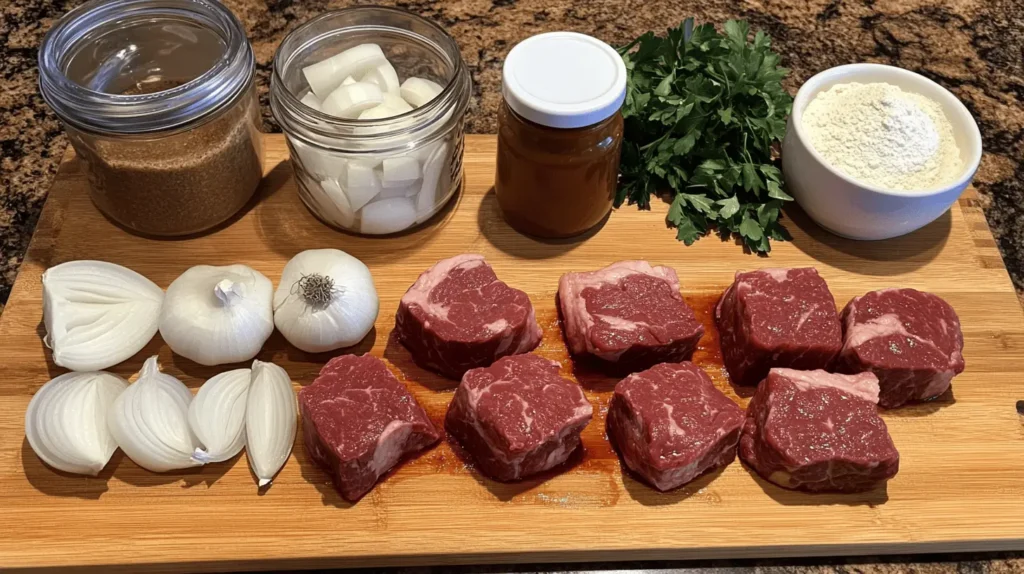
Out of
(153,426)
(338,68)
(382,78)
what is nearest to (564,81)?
(382,78)

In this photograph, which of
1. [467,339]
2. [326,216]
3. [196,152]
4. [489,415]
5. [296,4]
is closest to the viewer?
[489,415]

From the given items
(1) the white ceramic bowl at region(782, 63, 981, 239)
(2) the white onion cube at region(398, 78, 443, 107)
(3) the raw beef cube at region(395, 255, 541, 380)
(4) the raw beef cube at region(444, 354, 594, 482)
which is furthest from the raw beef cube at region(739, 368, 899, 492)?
(2) the white onion cube at region(398, 78, 443, 107)

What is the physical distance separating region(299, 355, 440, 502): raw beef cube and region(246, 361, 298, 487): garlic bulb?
6 cm

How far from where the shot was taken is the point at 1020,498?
234 centimetres

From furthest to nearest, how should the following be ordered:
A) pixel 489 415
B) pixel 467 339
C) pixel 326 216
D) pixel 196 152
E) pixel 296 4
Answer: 1. pixel 296 4
2. pixel 326 216
3. pixel 196 152
4. pixel 467 339
5. pixel 489 415

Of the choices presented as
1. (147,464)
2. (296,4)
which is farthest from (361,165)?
(296,4)

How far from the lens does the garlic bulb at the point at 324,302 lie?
242cm

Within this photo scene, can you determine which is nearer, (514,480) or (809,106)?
(514,480)

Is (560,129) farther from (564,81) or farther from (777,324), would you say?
(777,324)

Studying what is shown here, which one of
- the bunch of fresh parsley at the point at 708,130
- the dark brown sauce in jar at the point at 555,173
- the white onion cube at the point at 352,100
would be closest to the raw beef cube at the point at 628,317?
the dark brown sauce in jar at the point at 555,173

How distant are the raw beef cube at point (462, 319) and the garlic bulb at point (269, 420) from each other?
42 centimetres

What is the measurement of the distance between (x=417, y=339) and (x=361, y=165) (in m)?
0.59

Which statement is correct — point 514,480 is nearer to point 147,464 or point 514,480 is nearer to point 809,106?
point 147,464

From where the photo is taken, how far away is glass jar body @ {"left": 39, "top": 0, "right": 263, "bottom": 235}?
241cm
